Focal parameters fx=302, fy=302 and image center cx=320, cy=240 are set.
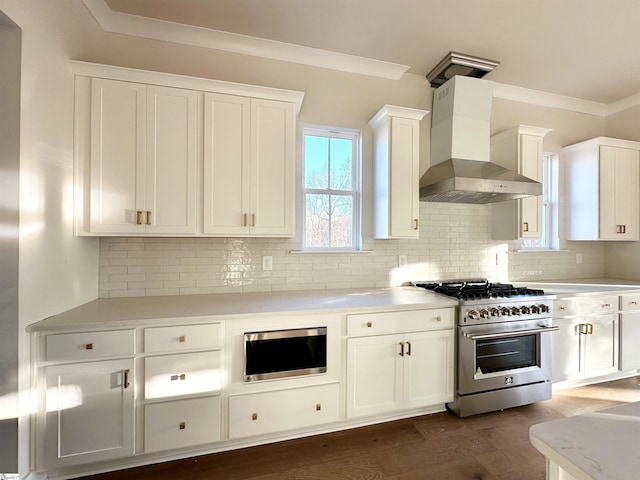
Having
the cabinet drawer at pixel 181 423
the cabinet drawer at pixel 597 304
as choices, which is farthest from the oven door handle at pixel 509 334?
the cabinet drawer at pixel 181 423

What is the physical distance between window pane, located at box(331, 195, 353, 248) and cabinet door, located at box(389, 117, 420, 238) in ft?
1.54

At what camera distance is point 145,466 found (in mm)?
1892

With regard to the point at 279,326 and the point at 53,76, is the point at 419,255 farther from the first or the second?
the point at 53,76

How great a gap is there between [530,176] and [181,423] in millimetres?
3812

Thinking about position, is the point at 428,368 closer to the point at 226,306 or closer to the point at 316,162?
the point at 226,306

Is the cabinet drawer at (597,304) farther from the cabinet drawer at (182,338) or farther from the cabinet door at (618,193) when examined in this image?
the cabinet drawer at (182,338)

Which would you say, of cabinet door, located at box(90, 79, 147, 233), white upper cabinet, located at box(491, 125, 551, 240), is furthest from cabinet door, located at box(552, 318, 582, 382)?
cabinet door, located at box(90, 79, 147, 233)

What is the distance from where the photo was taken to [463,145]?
296cm

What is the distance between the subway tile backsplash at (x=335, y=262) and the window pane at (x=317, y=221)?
0.15 m

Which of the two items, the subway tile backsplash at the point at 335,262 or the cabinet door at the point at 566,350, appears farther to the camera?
the cabinet door at the point at 566,350

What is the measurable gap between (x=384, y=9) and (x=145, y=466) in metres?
3.58

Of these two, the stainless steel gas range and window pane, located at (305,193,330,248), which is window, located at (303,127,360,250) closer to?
window pane, located at (305,193,330,248)

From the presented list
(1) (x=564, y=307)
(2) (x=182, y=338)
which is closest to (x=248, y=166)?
(2) (x=182, y=338)

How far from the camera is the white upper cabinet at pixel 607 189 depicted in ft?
11.3
